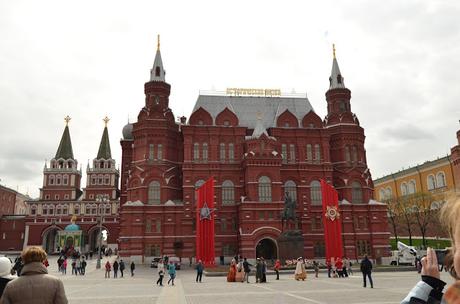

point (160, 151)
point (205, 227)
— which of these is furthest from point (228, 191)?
point (205, 227)

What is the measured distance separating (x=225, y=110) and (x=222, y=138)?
455cm

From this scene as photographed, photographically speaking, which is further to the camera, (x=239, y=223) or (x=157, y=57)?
(x=157, y=57)

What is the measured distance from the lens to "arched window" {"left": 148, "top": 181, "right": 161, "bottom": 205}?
5338cm

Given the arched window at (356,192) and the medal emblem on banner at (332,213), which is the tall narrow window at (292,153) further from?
the medal emblem on banner at (332,213)

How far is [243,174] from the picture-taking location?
5544 centimetres

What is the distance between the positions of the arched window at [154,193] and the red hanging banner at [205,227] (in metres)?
11.3

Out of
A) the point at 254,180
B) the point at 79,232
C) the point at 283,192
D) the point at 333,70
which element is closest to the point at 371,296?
the point at 254,180

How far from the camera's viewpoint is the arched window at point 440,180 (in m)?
70.7

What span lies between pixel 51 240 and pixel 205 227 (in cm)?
6268

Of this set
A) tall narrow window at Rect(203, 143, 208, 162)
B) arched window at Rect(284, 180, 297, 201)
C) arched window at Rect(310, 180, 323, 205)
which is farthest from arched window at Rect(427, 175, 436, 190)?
tall narrow window at Rect(203, 143, 208, 162)

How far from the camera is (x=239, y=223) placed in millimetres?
52312

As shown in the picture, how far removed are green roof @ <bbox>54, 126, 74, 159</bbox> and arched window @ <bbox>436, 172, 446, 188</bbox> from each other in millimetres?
80435

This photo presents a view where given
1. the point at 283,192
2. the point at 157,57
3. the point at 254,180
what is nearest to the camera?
the point at 254,180

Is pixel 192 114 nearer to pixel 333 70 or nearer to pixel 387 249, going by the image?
pixel 333 70
